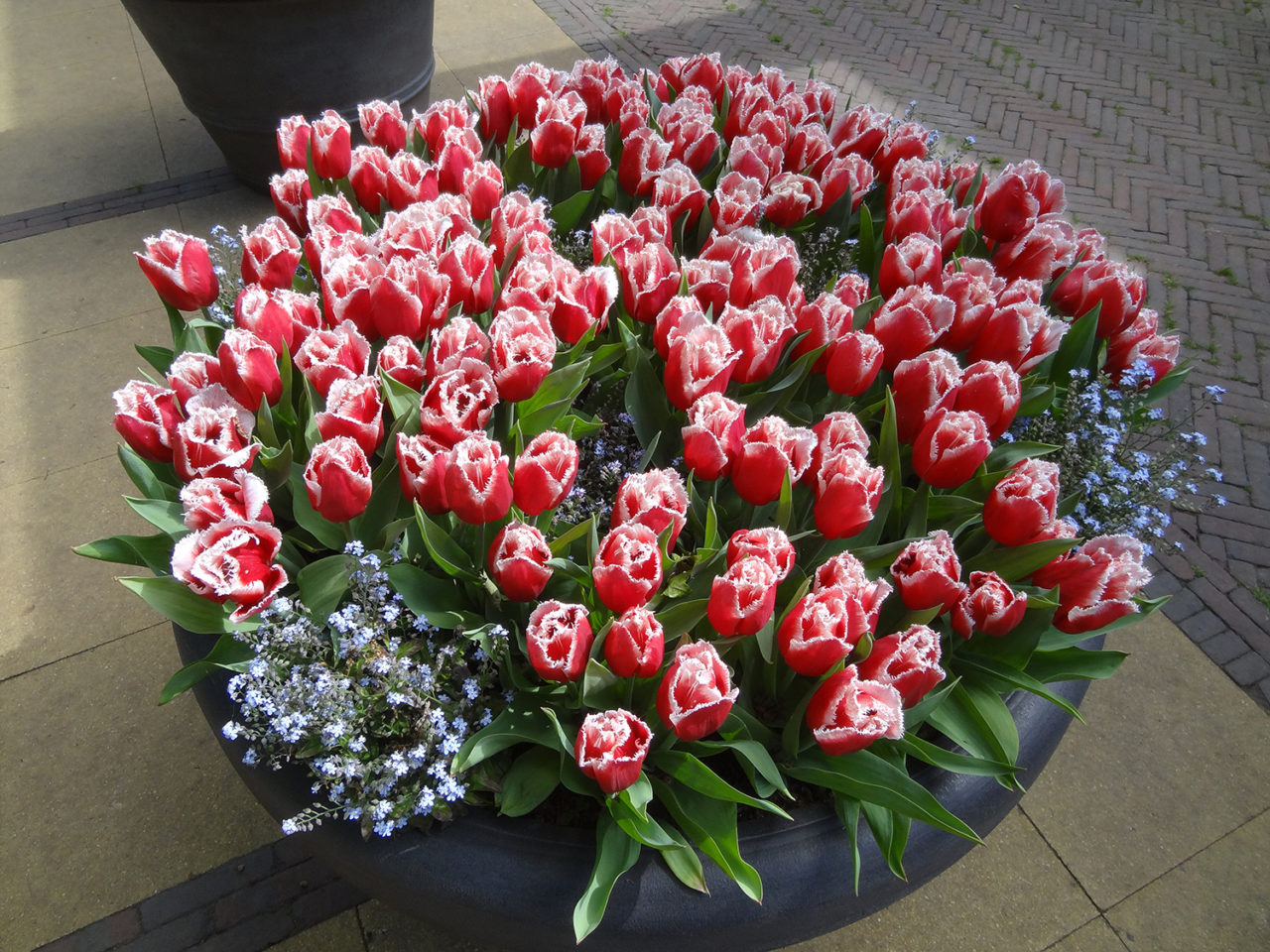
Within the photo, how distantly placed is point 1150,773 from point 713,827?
1.86 m

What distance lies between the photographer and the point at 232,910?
2084 millimetres

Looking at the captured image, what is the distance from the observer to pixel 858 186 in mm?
2270

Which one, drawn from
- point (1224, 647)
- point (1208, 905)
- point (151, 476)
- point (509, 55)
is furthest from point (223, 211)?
point (1208, 905)

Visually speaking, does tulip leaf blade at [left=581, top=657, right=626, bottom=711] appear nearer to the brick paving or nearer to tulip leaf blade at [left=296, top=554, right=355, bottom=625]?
tulip leaf blade at [left=296, top=554, right=355, bottom=625]

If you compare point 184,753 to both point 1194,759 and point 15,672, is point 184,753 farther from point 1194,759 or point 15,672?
point 1194,759

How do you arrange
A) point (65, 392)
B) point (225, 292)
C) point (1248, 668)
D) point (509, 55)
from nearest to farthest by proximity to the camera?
point (225, 292), point (1248, 668), point (65, 392), point (509, 55)

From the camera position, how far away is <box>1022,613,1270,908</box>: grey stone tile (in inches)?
90.7

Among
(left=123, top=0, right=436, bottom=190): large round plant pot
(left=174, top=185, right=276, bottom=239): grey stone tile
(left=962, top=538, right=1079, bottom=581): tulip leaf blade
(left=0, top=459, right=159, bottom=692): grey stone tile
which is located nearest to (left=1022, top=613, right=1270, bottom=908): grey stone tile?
(left=962, top=538, right=1079, bottom=581): tulip leaf blade

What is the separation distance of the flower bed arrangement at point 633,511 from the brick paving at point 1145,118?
5.20ft

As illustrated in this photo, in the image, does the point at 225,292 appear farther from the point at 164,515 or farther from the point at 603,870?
the point at 603,870

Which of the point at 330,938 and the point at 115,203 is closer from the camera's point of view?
the point at 330,938

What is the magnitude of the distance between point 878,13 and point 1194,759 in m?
6.20

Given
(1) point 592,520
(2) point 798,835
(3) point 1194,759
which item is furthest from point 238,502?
(3) point 1194,759

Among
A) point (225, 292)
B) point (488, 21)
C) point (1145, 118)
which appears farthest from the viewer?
point (488, 21)
